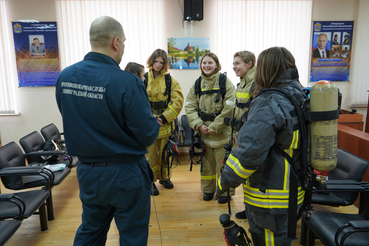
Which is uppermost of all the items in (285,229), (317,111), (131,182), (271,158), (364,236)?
(317,111)

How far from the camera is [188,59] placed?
14.5ft

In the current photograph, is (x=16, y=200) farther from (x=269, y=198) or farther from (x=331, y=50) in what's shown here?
(x=331, y=50)

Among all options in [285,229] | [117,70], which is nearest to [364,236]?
[285,229]

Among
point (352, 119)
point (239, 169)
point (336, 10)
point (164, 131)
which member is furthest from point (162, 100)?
point (336, 10)

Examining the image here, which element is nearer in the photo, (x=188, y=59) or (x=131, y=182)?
(x=131, y=182)

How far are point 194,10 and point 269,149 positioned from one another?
3.33 metres

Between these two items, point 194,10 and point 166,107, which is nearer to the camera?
point 166,107

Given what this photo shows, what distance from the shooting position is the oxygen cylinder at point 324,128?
126cm

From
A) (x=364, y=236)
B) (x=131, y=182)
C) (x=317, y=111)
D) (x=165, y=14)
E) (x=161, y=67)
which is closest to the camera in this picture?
(x=317, y=111)

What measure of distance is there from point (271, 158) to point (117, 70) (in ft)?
3.04

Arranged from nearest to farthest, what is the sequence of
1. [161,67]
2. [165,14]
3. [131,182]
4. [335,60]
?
1. [131,182]
2. [161,67]
3. [165,14]
4. [335,60]

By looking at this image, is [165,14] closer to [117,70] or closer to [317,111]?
[117,70]

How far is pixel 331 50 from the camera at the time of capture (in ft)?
15.1

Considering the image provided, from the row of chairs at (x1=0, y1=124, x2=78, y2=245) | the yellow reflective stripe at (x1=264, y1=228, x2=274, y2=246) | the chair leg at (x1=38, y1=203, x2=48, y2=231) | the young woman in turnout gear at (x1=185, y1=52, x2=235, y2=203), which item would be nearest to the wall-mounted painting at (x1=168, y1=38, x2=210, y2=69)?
the young woman in turnout gear at (x1=185, y1=52, x2=235, y2=203)
